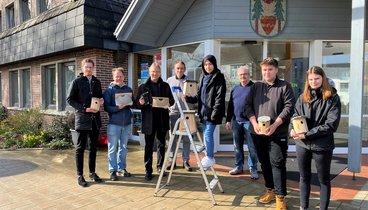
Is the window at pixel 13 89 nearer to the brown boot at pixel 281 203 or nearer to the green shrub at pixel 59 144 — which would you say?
the green shrub at pixel 59 144

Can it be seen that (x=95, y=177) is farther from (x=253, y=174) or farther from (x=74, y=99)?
(x=253, y=174)

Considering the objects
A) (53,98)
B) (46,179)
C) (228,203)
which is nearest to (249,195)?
(228,203)

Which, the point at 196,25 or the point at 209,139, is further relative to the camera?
the point at 196,25

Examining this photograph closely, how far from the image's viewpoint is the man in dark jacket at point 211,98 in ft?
13.5

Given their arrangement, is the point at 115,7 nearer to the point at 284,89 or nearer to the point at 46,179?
the point at 46,179

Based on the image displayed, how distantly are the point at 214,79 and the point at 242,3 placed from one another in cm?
286

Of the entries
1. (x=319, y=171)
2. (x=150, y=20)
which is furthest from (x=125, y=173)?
(x=150, y=20)

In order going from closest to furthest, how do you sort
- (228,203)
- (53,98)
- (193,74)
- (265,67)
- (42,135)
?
(265,67)
(228,203)
(193,74)
(42,135)
(53,98)

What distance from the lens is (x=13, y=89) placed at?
12.6m

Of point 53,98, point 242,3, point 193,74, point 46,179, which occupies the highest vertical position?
point 242,3

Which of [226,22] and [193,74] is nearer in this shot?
[226,22]

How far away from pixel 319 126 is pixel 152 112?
8.19ft

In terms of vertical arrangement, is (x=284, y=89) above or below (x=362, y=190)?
above

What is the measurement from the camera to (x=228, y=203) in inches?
148
